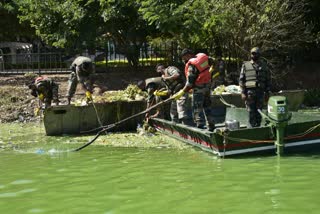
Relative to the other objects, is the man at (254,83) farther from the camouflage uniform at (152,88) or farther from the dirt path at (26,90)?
the dirt path at (26,90)

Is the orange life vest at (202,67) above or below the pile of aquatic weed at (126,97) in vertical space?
above

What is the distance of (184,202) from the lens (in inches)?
261

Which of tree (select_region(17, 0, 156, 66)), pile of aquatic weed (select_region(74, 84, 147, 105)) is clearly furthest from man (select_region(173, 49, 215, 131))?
tree (select_region(17, 0, 156, 66))

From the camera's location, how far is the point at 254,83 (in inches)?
412

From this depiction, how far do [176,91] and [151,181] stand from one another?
4700 millimetres

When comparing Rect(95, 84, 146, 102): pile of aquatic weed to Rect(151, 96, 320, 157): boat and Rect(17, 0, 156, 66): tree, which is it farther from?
Rect(17, 0, 156, 66): tree

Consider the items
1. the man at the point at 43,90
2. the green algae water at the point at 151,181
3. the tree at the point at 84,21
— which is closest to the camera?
the green algae water at the point at 151,181

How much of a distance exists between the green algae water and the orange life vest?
149 centimetres

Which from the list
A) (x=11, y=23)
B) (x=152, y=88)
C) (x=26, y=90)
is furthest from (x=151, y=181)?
(x=11, y=23)

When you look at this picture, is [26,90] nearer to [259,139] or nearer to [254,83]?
[254,83]

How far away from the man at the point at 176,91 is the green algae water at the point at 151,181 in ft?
2.83

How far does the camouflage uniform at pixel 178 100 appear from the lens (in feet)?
38.4

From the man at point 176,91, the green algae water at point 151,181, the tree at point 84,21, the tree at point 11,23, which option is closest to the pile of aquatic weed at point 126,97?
the man at point 176,91

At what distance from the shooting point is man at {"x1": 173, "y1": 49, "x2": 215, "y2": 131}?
10.3m
